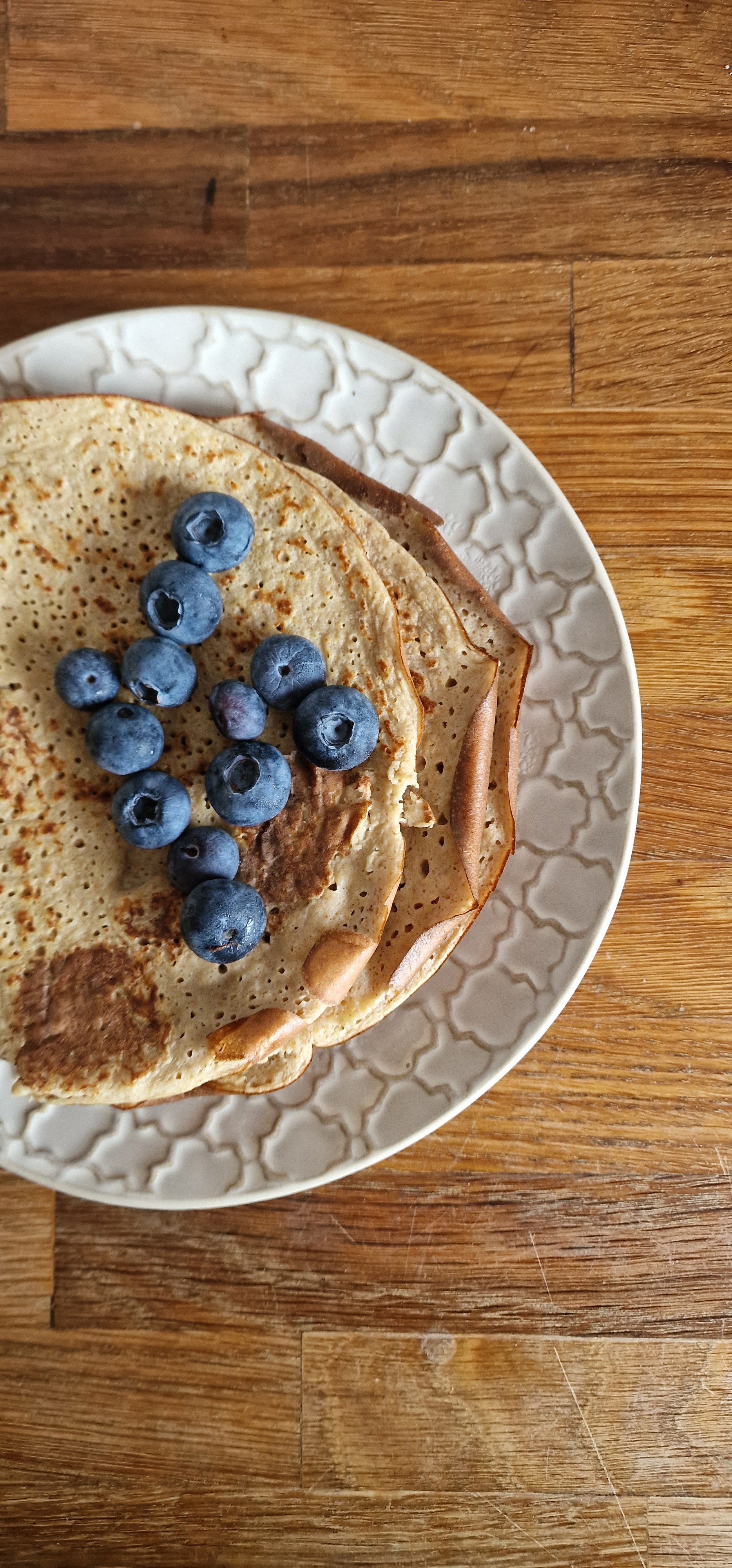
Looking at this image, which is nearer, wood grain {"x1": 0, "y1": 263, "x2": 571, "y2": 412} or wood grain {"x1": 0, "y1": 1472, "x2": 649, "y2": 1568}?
wood grain {"x1": 0, "y1": 1472, "x2": 649, "y2": 1568}

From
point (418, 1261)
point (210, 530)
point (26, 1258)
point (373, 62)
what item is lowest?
point (26, 1258)

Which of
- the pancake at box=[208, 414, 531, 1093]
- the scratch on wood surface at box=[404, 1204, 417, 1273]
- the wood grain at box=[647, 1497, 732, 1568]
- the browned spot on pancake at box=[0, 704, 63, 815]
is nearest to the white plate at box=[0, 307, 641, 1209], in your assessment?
the pancake at box=[208, 414, 531, 1093]

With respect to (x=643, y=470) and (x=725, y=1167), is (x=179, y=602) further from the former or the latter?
(x=725, y=1167)

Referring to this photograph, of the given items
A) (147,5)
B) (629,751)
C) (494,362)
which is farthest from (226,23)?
(629,751)

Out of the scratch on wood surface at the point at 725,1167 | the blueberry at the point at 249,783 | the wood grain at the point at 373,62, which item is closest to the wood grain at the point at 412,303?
the wood grain at the point at 373,62

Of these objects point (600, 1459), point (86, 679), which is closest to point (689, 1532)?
point (600, 1459)

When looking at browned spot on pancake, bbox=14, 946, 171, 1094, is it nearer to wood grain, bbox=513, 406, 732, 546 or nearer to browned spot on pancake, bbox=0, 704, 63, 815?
browned spot on pancake, bbox=0, 704, 63, 815

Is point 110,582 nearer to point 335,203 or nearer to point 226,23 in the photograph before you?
point 335,203

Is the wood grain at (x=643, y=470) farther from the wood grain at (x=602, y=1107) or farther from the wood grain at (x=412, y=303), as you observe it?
the wood grain at (x=602, y=1107)
